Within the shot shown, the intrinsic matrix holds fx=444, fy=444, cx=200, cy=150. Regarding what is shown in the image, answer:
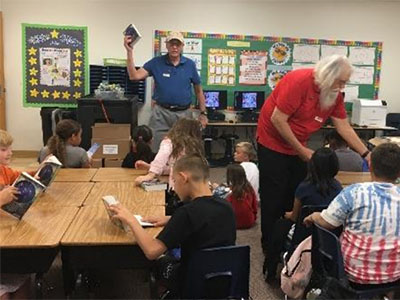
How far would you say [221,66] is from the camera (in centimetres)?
711

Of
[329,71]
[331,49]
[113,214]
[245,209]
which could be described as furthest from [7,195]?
[331,49]

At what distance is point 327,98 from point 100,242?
5.59 feet

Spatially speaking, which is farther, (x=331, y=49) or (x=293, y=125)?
(x=331, y=49)

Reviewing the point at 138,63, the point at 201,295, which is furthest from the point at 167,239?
the point at 138,63

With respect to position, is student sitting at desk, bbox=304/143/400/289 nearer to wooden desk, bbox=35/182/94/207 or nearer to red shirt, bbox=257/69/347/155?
red shirt, bbox=257/69/347/155

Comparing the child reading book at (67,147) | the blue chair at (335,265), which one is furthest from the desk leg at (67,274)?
the child reading book at (67,147)

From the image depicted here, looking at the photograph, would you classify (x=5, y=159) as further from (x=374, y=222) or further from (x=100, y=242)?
(x=374, y=222)

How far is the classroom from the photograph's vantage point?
1.86 metres

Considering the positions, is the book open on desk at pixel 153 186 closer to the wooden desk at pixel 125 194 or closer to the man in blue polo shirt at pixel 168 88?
the wooden desk at pixel 125 194

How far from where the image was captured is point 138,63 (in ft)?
22.8

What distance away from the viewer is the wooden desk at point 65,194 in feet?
8.07

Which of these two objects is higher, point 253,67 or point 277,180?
point 253,67

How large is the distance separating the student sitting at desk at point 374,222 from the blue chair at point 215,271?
472 millimetres

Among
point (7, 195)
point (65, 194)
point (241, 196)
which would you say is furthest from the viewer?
point (241, 196)
